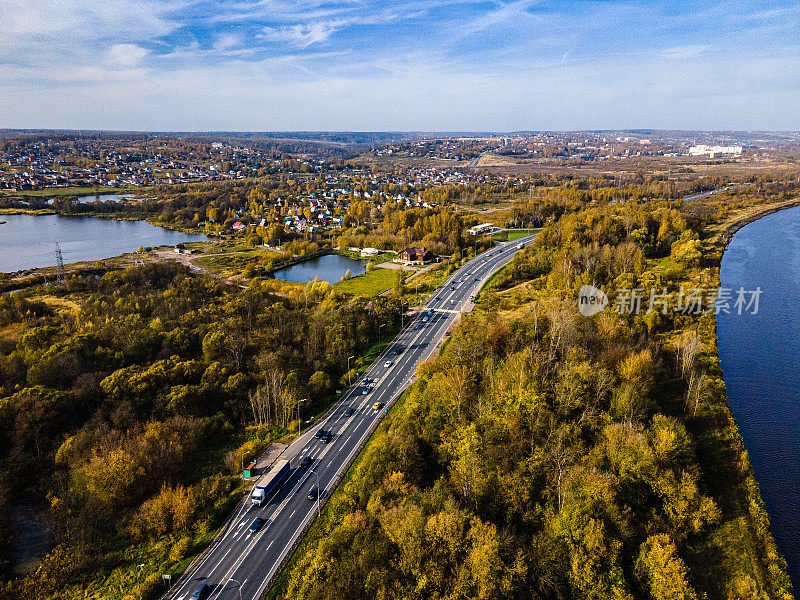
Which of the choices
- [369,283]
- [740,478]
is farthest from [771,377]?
[369,283]

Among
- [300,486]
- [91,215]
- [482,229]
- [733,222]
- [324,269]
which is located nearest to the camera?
[300,486]

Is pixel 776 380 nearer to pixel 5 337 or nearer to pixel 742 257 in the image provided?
pixel 742 257

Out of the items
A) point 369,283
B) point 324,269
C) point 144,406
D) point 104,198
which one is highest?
point 104,198

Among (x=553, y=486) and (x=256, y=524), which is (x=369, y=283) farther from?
(x=553, y=486)

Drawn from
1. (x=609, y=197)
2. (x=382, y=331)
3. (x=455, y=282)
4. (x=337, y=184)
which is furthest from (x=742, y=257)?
(x=337, y=184)

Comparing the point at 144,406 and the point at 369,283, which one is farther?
the point at 369,283

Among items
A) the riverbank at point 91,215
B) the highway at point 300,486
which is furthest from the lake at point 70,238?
the highway at point 300,486
